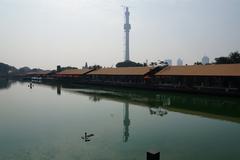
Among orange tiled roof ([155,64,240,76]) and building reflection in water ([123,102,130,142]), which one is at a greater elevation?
orange tiled roof ([155,64,240,76])

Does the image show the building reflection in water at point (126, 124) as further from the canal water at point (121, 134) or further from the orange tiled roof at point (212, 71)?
the orange tiled roof at point (212, 71)

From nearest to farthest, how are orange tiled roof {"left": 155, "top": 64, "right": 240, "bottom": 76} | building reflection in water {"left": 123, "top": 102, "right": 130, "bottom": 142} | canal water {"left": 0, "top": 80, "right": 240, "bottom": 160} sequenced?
canal water {"left": 0, "top": 80, "right": 240, "bottom": 160}, building reflection in water {"left": 123, "top": 102, "right": 130, "bottom": 142}, orange tiled roof {"left": 155, "top": 64, "right": 240, "bottom": 76}

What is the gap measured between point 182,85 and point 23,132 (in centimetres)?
2477

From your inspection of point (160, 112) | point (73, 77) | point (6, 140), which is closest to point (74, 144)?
point (6, 140)

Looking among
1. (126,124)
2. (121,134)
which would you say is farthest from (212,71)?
(121,134)

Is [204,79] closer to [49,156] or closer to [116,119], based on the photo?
[116,119]

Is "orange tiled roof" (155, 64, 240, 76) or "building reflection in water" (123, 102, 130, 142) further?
"orange tiled roof" (155, 64, 240, 76)

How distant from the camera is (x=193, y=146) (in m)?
10.4

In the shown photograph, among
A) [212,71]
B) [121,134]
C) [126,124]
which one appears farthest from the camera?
[212,71]

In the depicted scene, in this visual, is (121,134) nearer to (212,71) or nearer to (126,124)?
(126,124)

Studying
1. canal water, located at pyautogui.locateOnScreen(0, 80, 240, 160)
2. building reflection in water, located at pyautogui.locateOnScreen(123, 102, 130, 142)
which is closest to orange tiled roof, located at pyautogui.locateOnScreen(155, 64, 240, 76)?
canal water, located at pyautogui.locateOnScreen(0, 80, 240, 160)

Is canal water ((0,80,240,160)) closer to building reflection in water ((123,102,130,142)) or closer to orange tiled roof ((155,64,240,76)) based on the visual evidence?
building reflection in water ((123,102,130,142))

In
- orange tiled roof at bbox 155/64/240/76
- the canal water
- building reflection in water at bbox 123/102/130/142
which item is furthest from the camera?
orange tiled roof at bbox 155/64/240/76

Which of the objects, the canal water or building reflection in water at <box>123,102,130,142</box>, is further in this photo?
building reflection in water at <box>123,102,130,142</box>
